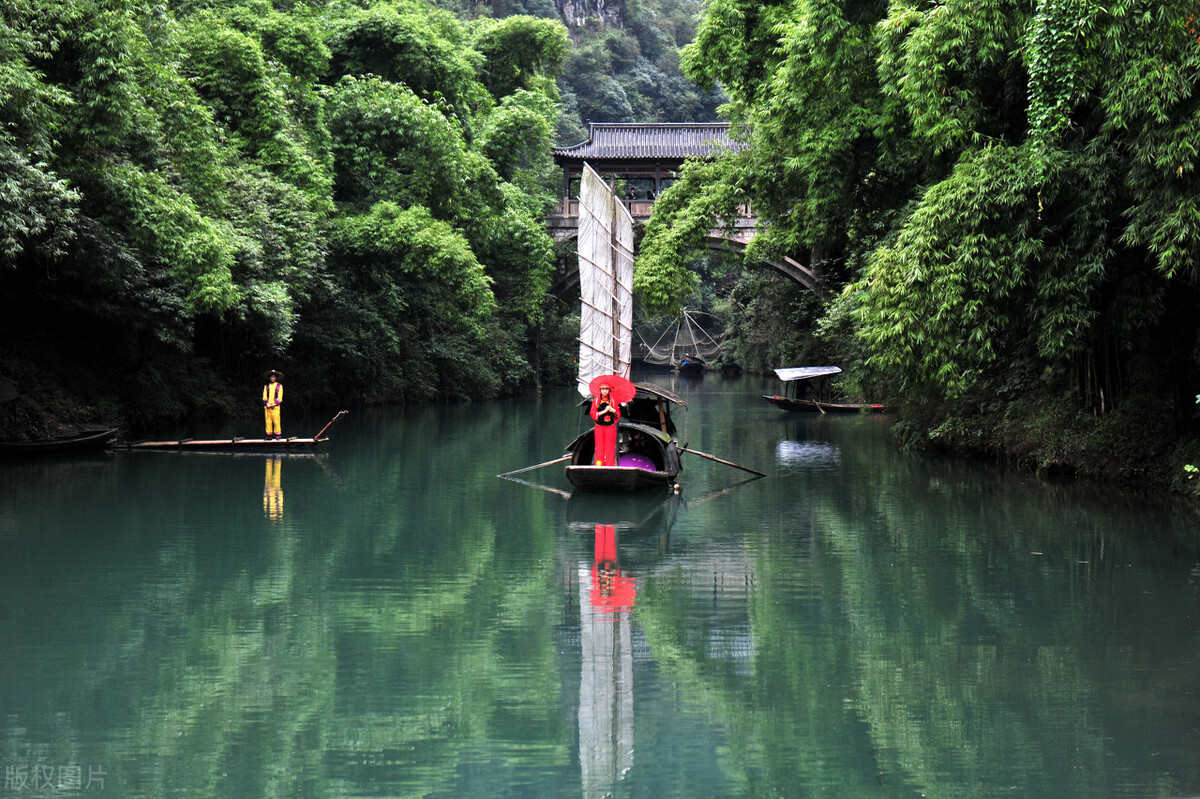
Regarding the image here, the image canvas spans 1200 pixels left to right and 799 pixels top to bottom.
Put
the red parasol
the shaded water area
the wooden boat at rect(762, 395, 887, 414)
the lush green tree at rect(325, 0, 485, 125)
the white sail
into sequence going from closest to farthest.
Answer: the shaded water area → the red parasol → the white sail → the wooden boat at rect(762, 395, 887, 414) → the lush green tree at rect(325, 0, 485, 125)

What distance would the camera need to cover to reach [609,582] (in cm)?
810

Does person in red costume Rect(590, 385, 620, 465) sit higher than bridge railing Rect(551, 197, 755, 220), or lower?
lower

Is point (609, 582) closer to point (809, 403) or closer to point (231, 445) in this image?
point (231, 445)

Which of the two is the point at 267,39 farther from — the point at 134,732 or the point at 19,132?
the point at 134,732

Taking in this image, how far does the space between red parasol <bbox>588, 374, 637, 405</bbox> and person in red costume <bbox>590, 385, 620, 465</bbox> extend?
5 cm

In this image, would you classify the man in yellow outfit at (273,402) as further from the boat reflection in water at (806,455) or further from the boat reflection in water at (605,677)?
the boat reflection in water at (605,677)

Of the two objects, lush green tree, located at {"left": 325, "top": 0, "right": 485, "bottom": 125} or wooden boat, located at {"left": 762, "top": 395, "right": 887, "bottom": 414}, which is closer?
wooden boat, located at {"left": 762, "top": 395, "right": 887, "bottom": 414}

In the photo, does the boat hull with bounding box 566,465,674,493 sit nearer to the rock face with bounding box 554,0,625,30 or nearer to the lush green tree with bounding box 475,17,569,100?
the lush green tree with bounding box 475,17,569,100

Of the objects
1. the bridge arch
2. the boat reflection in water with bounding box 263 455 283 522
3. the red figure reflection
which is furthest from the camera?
the bridge arch

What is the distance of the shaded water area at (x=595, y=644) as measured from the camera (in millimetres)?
4574

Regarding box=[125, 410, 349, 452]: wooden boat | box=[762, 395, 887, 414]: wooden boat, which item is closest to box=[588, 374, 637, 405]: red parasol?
box=[125, 410, 349, 452]: wooden boat

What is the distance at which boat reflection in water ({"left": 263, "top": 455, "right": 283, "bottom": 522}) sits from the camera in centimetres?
1091

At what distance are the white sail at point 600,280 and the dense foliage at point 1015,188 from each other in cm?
245

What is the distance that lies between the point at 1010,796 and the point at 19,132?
39.6ft
